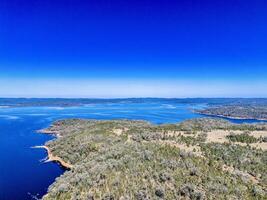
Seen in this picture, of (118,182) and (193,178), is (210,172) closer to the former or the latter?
(193,178)

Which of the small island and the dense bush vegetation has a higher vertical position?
the dense bush vegetation

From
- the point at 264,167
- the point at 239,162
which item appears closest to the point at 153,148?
the point at 239,162

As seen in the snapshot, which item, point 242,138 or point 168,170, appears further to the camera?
point 242,138

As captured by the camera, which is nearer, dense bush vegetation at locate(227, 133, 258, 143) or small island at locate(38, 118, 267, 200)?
small island at locate(38, 118, 267, 200)

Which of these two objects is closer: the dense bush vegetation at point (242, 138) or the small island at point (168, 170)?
the small island at point (168, 170)

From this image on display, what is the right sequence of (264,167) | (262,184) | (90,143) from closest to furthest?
(262,184) → (264,167) → (90,143)

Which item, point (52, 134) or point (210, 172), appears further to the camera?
point (52, 134)

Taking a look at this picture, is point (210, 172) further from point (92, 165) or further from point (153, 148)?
point (92, 165)

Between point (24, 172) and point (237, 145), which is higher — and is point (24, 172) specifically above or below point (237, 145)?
below

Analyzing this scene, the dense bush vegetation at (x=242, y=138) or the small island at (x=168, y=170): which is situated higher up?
the dense bush vegetation at (x=242, y=138)

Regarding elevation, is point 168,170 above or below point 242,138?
below

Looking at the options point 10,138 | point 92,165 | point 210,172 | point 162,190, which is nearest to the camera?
point 162,190
